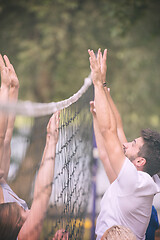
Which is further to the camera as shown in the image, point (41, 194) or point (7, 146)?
point (7, 146)

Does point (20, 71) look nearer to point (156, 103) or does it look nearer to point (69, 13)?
point (69, 13)

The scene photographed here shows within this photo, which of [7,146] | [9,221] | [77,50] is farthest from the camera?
[77,50]

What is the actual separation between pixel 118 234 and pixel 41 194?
47 centimetres

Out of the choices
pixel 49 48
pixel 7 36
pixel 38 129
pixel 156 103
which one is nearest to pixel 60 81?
pixel 49 48

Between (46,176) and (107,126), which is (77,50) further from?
(46,176)

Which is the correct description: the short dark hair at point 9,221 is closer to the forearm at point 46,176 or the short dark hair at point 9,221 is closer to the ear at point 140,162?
the forearm at point 46,176

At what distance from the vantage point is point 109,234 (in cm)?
197

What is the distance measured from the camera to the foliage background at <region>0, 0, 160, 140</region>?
807 cm

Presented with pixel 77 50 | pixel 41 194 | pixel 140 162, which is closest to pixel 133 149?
pixel 140 162

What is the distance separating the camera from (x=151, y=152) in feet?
7.73

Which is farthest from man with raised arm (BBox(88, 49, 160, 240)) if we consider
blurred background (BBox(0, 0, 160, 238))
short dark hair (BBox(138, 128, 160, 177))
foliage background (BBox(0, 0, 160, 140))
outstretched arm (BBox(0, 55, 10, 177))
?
foliage background (BBox(0, 0, 160, 140))

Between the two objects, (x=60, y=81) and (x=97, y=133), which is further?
(x=60, y=81)

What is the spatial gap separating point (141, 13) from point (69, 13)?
5.75 feet

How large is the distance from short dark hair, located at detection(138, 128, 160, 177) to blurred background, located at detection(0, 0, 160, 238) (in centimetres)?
558
